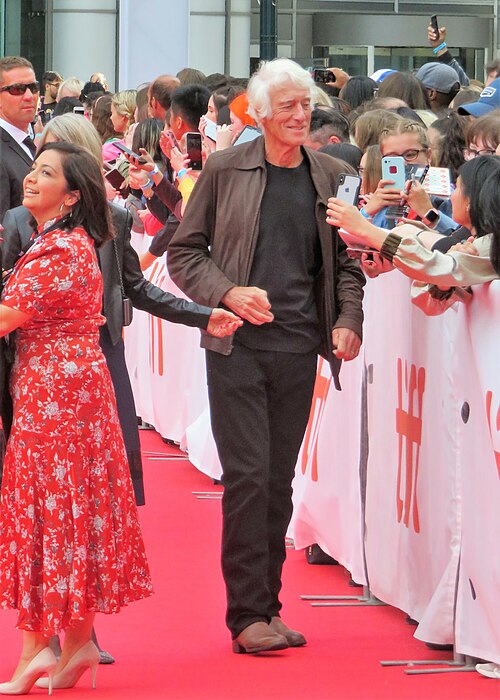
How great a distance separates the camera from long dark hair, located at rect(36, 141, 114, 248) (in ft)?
17.4

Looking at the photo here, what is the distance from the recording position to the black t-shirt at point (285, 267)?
5.69 m

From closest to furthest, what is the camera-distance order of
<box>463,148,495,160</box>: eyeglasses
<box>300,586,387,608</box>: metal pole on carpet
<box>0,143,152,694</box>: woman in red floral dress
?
1. <box>0,143,152,694</box>: woman in red floral dress
2. <box>300,586,387,608</box>: metal pole on carpet
3. <box>463,148,495,160</box>: eyeglasses

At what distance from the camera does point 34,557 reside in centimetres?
515

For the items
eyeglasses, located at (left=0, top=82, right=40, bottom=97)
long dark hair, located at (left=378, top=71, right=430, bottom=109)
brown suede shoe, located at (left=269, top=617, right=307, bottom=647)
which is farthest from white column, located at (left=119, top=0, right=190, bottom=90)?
brown suede shoe, located at (left=269, top=617, right=307, bottom=647)

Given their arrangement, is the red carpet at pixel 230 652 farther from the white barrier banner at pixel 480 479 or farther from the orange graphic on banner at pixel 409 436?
the orange graphic on banner at pixel 409 436

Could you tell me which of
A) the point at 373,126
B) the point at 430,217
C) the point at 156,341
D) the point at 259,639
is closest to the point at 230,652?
the point at 259,639

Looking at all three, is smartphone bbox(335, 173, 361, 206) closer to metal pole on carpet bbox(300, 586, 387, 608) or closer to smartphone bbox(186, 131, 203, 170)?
metal pole on carpet bbox(300, 586, 387, 608)

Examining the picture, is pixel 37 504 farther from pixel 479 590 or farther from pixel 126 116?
pixel 126 116

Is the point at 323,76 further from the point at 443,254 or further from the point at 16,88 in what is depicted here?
the point at 443,254

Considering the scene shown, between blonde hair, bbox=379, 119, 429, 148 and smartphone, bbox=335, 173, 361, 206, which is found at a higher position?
blonde hair, bbox=379, 119, 429, 148

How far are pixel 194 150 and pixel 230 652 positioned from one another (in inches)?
139

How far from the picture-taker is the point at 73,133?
5.64 meters

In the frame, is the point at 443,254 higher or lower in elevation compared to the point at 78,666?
higher

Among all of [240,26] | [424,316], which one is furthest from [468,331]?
[240,26]
